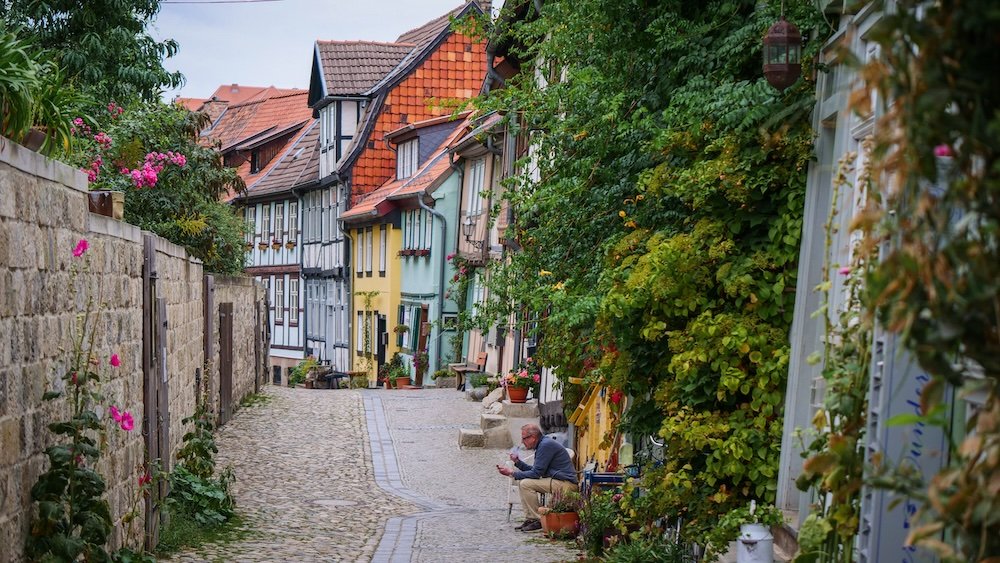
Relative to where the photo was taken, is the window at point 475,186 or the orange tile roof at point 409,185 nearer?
the window at point 475,186

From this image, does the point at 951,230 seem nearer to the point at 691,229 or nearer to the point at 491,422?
the point at 691,229

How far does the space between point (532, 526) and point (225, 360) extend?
24.9 ft

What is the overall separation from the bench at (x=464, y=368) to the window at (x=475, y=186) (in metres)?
3.32

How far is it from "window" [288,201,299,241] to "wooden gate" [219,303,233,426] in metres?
25.1

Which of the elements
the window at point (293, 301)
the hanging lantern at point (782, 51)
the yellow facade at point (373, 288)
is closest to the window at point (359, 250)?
the yellow facade at point (373, 288)

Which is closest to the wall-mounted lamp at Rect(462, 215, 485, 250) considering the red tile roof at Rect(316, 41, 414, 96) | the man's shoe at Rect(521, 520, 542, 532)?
the red tile roof at Rect(316, 41, 414, 96)

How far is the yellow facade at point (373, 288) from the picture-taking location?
1382 inches

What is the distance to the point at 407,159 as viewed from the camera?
35.3 m

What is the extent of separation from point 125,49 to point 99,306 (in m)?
8.44

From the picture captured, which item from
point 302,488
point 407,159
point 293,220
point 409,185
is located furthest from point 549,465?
point 293,220

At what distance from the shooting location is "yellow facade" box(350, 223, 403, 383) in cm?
3509

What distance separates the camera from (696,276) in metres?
8.09

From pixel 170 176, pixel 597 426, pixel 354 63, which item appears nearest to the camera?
pixel 597 426

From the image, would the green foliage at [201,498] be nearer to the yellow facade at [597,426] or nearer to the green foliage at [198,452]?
the green foliage at [198,452]
